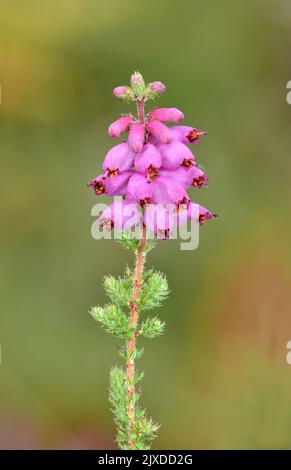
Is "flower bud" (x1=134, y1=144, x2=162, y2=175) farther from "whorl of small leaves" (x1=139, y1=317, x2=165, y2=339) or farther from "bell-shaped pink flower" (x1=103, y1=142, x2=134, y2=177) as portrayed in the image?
"whorl of small leaves" (x1=139, y1=317, x2=165, y2=339)

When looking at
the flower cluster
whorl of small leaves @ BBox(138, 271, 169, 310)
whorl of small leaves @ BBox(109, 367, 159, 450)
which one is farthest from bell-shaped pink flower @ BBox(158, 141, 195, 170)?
whorl of small leaves @ BBox(109, 367, 159, 450)

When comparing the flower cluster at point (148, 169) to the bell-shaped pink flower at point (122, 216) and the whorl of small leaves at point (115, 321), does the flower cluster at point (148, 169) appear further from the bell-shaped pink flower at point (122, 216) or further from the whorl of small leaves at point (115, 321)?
the whorl of small leaves at point (115, 321)

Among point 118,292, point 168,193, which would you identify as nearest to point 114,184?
point 168,193

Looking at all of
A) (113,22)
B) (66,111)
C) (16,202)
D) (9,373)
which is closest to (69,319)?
(9,373)

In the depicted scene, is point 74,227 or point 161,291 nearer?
point 161,291

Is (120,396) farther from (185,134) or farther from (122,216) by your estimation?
(185,134)
